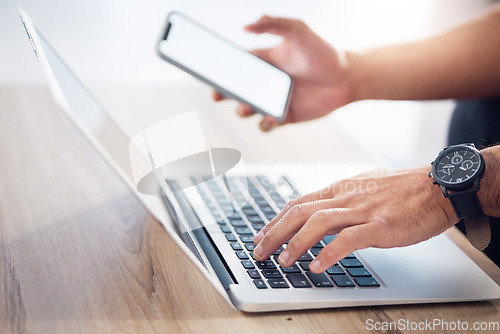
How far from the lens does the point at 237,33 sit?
258 cm

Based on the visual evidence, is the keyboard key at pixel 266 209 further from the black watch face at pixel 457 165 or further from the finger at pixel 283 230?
the black watch face at pixel 457 165

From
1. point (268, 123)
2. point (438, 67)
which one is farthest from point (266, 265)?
point (438, 67)

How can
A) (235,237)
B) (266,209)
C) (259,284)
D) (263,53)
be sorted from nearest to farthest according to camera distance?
(259,284)
(235,237)
(266,209)
(263,53)

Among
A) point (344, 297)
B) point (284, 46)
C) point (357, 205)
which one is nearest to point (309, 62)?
point (284, 46)

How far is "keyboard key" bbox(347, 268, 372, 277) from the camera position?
1.99 feet

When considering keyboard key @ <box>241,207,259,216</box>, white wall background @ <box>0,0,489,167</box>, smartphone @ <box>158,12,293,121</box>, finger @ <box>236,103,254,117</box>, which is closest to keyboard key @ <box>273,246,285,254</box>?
keyboard key @ <box>241,207,259,216</box>

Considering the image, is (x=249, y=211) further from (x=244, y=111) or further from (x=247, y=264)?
(x=244, y=111)

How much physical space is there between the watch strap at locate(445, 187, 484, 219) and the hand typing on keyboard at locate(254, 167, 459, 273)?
0.04 feet

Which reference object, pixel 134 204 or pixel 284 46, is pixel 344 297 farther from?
pixel 284 46

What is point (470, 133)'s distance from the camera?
3.72 ft

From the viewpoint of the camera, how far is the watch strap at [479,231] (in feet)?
2.11

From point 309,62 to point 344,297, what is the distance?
0.61 m

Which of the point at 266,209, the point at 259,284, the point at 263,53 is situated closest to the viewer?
the point at 259,284

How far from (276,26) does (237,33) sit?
161cm
